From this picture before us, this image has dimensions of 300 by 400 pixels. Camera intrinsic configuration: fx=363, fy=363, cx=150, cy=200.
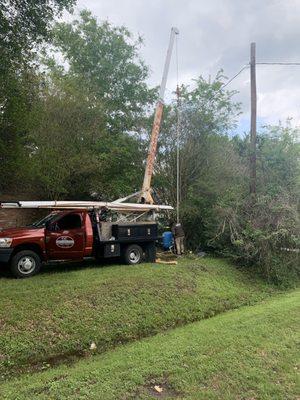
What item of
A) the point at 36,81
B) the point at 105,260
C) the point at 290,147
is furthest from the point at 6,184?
the point at 290,147

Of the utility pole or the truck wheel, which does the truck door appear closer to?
the truck wheel

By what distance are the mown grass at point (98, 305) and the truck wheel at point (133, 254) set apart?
60 centimetres

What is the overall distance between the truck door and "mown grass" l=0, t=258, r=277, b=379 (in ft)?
1.86

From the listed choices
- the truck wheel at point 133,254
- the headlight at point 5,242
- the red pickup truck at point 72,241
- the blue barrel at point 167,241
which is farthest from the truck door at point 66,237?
the blue barrel at point 167,241

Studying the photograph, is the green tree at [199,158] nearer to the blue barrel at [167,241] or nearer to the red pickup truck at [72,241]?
the blue barrel at [167,241]

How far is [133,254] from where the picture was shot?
1303 centimetres

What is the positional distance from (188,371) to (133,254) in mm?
7323

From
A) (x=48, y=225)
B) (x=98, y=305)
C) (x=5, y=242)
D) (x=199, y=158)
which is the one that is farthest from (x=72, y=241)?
(x=199, y=158)

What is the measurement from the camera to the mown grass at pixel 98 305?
687 centimetres

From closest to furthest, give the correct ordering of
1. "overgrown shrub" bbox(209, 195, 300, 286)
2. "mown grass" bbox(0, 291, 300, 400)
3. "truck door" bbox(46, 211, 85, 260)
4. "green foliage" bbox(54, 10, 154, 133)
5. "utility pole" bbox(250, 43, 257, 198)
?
"mown grass" bbox(0, 291, 300, 400), "truck door" bbox(46, 211, 85, 260), "overgrown shrub" bbox(209, 195, 300, 286), "utility pole" bbox(250, 43, 257, 198), "green foliage" bbox(54, 10, 154, 133)

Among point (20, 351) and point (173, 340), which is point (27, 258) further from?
point (173, 340)

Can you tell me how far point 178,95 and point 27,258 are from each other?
1302 cm

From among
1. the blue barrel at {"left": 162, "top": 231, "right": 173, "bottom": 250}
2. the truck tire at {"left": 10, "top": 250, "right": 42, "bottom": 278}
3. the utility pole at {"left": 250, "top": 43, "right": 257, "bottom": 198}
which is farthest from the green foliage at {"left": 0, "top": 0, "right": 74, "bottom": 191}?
the utility pole at {"left": 250, "top": 43, "right": 257, "bottom": 198}

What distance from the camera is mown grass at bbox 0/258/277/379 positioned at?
6867 mm
